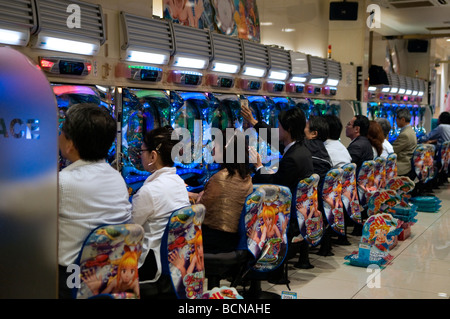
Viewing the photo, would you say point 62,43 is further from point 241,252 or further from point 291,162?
point 291,162

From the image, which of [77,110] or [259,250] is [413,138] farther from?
[77,110]

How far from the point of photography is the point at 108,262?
2.33 meters

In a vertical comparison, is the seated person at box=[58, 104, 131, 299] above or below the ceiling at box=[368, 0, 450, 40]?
below

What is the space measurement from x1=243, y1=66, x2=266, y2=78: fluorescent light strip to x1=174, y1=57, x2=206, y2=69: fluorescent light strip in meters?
0.85

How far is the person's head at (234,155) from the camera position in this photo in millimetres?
3574

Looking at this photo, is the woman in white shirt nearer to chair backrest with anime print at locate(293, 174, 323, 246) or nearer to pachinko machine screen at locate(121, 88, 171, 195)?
pachinko machine screen at locate(121, 88, 171, 195)

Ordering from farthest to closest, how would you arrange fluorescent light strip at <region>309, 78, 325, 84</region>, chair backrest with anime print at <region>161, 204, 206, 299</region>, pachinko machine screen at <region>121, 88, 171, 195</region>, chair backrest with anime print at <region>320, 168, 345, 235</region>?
1. fluorescent light strip at <region>309, 78, 325, 84</region>
2. chair backrest with anime print at <region>320, 168, 345, 235</region>
3. pachinko machine screen at <region>121, 88, 171, 195</region>
4. chair backrest with anime print at <region>161, 204, 206, 299</region>

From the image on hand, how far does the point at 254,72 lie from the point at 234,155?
7.93 ft

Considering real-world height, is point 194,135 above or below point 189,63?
below

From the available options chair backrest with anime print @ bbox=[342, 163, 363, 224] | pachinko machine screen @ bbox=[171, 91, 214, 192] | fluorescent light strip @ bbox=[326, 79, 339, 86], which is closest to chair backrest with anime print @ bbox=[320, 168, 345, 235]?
chair backrest with anime print @ bbox=[342, 163, 363, 224]

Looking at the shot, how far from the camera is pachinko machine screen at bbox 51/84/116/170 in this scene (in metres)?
3.40

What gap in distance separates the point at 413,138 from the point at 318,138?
140 inches

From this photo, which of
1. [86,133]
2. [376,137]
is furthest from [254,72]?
[86,133]

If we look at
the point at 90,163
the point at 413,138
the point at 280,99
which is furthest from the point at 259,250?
the point at 413,138
